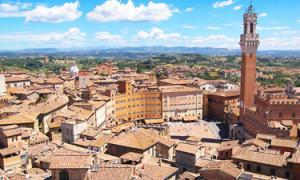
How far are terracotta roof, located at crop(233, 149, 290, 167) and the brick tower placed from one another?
136 ft

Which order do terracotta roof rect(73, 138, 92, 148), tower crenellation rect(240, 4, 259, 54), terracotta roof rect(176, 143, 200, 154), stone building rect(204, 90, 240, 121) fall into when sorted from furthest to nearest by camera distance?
1. stone building rect(204, 90, 240, 121)
2. tower crenellation rect(240, 4, 259, 54)
3. terracotta roof rect(73, 138, 92, 148)
4. terracotta roof rect(176, 143, 200, 154)

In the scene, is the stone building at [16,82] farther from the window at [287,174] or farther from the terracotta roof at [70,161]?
the window at [287,174]

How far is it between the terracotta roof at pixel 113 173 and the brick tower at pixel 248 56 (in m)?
57.7

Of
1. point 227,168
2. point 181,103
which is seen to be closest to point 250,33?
point 181,103

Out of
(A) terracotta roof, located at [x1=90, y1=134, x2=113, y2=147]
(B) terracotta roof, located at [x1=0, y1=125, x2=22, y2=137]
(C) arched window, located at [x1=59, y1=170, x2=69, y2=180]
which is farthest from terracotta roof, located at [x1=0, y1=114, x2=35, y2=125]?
(C) arched window, located at [x1=59, y1=170, x2=69, y2=180]

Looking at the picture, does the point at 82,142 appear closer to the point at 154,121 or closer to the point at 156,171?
the point at 156,171

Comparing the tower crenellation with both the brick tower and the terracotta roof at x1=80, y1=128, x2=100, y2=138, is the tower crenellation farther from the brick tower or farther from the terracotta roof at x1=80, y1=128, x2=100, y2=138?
the terracotta roof at x1=80, y1=128, x2=100, y2=138

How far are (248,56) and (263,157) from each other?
45.6 m

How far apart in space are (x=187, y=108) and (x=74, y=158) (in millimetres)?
79633

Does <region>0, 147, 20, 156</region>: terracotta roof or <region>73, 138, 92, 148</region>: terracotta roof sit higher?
<region>0, 147, 20, 156</region>: terracotta roof

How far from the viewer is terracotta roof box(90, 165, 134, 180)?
2666 centimetres

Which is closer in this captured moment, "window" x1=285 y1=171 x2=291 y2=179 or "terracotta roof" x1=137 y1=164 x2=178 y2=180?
"terracotta roof" x1=137 y1=164 x2=178 y2=180

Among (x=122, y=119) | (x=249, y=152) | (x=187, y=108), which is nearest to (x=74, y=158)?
(x=249, y=152)

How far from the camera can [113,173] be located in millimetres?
27047
